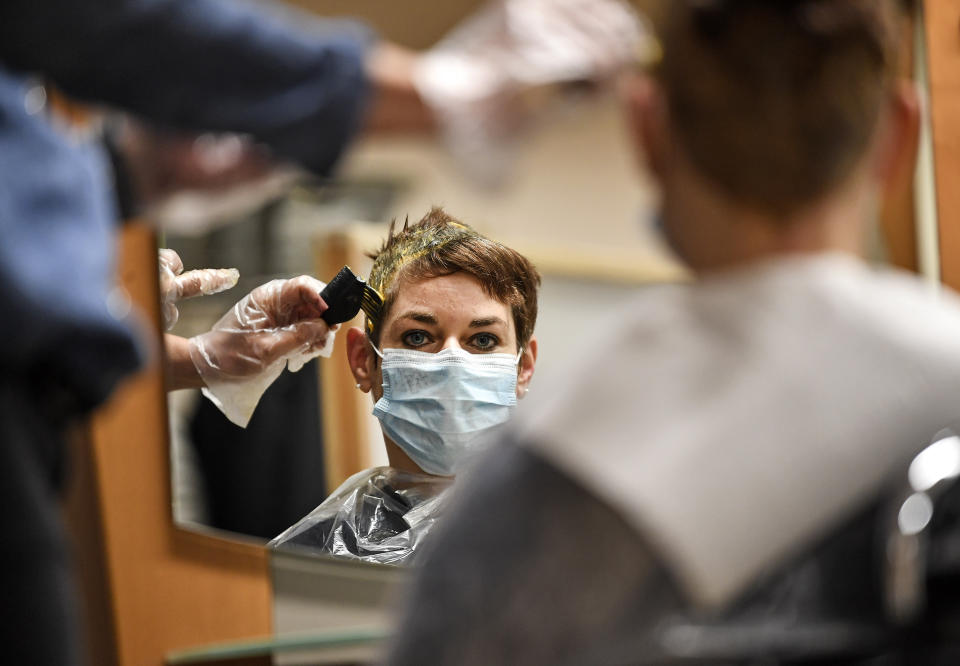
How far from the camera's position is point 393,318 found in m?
1.31

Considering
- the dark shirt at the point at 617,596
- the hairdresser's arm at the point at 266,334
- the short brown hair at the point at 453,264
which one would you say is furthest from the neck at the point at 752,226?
the hairdresser's arm at the point at 266,334

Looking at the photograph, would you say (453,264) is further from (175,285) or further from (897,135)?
(897,135)

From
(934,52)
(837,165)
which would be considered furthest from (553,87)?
(934,52)

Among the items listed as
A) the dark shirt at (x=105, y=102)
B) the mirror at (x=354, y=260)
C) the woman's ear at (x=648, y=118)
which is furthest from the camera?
the mirror at (x=354, y=260)

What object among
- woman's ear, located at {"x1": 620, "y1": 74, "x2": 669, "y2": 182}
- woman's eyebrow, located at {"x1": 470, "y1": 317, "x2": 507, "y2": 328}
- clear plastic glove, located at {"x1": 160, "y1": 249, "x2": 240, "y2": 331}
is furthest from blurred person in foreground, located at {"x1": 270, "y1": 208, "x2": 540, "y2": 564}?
woman's ear, located at {"x1": 620, "y1": 74, "x2": 669, "y2": 182}

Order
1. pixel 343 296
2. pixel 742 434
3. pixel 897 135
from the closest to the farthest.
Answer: pixel 742 434 < pixel 897 135 < pixel 343 296

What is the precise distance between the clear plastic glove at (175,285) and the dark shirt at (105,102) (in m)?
0.77

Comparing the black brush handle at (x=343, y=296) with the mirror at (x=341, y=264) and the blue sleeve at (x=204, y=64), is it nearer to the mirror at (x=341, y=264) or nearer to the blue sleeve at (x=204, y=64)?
the mirror at (x=341, y=264)

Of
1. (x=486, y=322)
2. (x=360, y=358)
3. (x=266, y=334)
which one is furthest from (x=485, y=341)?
(x=266, y=334)

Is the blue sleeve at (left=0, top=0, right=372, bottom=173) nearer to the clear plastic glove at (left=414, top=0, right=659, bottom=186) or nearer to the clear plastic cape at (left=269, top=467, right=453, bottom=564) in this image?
the clear plastic glove at (left=414, top=0, right=659, bottom=186)

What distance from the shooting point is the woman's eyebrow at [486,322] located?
Result: 1.29 metres

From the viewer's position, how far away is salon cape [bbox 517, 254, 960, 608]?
521 millimetres

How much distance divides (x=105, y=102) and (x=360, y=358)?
789 millimetres

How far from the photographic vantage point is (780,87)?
562 mm
